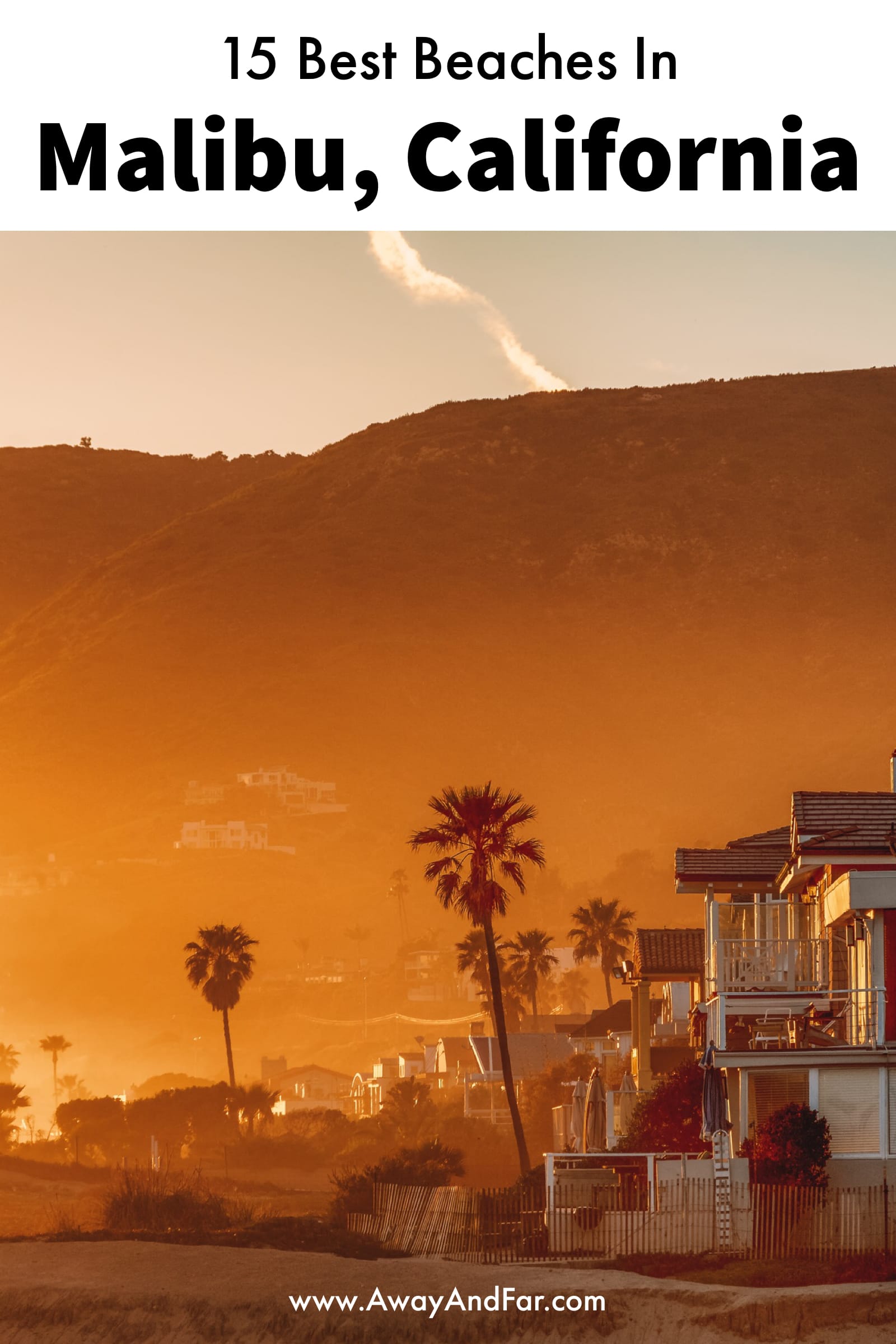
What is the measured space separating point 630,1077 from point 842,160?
3750 centimetres

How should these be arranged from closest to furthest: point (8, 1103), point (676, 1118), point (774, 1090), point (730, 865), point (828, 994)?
point (828, 994) → point (774, 1090) → point (676, 1118) → point (730, 865) → point (8, 1103)

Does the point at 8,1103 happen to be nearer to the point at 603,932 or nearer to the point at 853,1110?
the point at 603,932

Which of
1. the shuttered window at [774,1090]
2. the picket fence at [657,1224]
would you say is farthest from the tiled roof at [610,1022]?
the picket fence at [657,1224]

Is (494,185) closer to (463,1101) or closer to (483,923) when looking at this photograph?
(483,923)

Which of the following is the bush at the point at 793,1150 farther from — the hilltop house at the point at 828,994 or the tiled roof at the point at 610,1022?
the tiled roof at the point at 610,1022

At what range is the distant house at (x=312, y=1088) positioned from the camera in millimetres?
162875

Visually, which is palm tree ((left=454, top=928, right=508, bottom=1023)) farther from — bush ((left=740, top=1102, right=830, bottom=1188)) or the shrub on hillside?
bush ((left=740, top=1102, right=830, bottom=1188))

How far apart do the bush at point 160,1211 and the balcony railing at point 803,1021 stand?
474 inches

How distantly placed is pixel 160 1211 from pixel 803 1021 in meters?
16.2

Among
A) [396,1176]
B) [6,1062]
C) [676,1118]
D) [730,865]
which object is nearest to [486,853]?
[396,1176]

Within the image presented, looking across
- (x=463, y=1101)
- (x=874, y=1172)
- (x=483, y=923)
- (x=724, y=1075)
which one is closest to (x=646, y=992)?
(x=483, y=923)

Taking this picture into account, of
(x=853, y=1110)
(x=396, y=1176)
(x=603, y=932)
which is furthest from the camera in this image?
(x=603, y=932)

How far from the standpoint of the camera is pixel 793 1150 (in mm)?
37281

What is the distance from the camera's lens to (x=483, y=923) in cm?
6359
